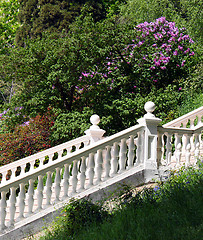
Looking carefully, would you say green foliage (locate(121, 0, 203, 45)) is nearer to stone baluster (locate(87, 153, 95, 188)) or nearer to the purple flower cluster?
the purple flower cluster

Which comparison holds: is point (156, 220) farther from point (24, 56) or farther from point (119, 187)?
point (24, 56)

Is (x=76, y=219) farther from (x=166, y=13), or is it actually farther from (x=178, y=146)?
(x=166, y=13)

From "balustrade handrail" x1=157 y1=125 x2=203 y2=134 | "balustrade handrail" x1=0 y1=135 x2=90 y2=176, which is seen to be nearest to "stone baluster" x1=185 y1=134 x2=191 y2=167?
"balustrade handrail" x1=157 y1=125 x2=203 y2=134

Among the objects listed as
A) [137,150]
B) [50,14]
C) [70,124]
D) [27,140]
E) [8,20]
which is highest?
[8,20]

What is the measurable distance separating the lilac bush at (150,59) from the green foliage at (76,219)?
20.7 ft

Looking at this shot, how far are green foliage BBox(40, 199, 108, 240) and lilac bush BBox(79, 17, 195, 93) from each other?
6311 mm

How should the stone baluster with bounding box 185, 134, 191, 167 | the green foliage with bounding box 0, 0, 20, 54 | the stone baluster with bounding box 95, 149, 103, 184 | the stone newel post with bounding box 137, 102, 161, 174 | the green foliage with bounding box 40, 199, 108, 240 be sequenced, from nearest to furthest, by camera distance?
the green foliage with bounding box 40, 199, 108, 240 < the stone baluster with bounding box 95, 149, 103, 184 < the stone newel post with bounding box 137, 102, 161, 174 < the stone baluster with bounding box 185, 134, 191, 167 < the green foliage with bounding box 0, 0, 20, 54

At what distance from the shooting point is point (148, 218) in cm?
418

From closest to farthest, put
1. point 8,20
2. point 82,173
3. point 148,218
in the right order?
point 148,218 → point 82,173 → point 8,20

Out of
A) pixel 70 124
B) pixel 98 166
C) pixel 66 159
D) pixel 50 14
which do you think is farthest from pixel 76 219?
pixel 50 14

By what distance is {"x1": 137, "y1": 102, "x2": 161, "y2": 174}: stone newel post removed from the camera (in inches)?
244

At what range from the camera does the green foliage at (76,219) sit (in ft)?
15.6

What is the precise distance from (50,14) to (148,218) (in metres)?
15.7

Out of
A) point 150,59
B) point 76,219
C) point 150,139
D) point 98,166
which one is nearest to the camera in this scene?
point 76,219
